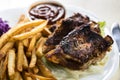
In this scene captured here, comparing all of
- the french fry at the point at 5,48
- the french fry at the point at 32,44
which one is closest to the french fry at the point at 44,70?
the french fry at the point at 32,44

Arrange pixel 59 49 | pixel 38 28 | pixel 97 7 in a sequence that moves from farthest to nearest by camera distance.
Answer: pixel 97 7, pixel 38 28, pixel 59 49

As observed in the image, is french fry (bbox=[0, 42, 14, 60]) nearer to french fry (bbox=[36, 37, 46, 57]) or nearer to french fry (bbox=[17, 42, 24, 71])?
french fry (bbox=[17, 42, 24, 71])

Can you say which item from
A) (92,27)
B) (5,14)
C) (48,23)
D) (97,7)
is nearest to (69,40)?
(92,27)

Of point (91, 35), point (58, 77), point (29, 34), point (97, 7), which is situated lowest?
point (58, 77)

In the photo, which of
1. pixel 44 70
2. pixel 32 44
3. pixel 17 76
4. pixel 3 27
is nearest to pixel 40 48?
pixel 32 44

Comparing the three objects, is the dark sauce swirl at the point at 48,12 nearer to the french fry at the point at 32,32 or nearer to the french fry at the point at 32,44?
the french fry at the point at 32,32

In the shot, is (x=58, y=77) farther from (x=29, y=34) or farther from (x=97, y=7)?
(x=97, y=7)
